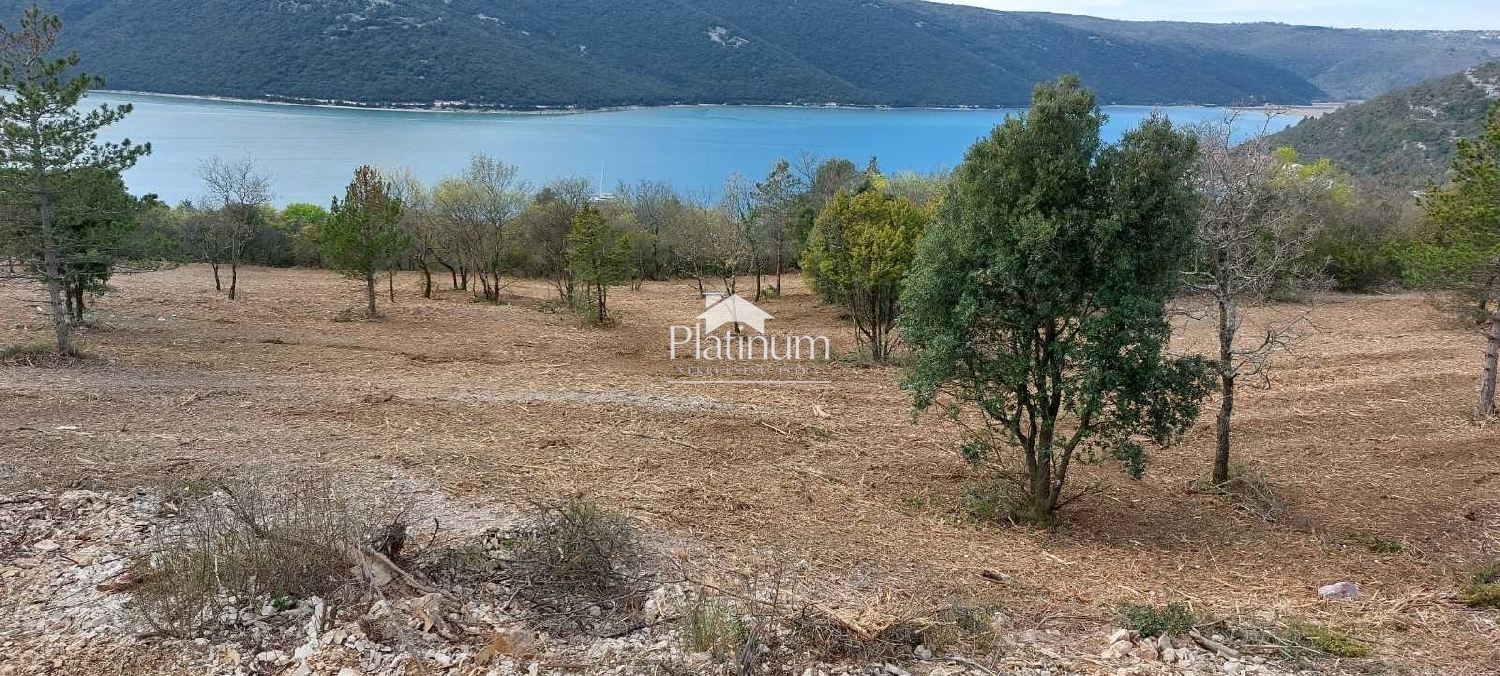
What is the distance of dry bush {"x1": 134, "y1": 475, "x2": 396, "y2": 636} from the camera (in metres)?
4.82

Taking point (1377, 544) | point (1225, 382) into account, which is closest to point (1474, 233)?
point (1225, 382)

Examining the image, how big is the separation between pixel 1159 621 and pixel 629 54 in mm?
93596

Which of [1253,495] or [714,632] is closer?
[714,632]

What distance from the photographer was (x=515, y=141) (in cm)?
6444

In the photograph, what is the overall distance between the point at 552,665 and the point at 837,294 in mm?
16028

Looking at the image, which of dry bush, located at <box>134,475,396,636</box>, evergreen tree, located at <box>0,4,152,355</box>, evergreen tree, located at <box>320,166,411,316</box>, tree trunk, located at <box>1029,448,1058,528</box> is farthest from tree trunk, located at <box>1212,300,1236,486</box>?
evergreen tree, located at <box>320,166,411,316</box>

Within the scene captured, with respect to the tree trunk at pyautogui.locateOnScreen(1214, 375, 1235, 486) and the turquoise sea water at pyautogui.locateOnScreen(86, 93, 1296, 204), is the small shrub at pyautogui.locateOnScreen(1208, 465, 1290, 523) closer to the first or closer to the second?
the tree trunk at pyautogui.locateOnScreen(1214, 375, 1235, 486)

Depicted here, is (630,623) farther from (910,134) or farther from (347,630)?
(910,134)

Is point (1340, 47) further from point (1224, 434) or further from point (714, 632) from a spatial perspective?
point (714, 632)

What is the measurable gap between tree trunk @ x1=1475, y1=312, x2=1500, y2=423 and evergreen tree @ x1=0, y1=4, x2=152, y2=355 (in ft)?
68.9

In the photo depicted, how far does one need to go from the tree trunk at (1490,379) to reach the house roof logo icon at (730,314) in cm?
1475

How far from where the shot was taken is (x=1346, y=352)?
17422mm

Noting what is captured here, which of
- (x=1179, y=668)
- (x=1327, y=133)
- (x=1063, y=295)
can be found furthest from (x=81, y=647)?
(x=1327, y=133)

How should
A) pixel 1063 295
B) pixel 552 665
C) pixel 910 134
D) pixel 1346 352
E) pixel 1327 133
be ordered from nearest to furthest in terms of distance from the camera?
1. pixel 552 665
2. pixel 1063 295
3. pixel 1346 352
4. pixel 1327 133
5. pixel 910 134
